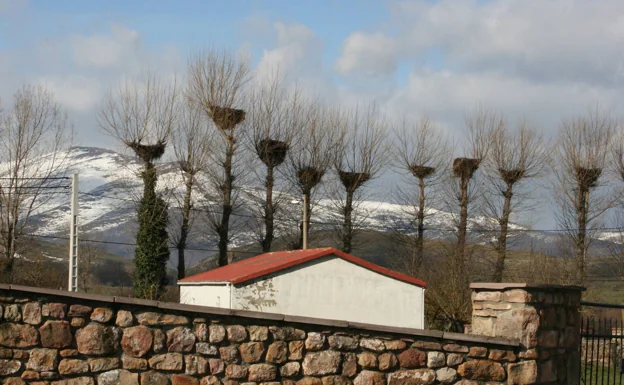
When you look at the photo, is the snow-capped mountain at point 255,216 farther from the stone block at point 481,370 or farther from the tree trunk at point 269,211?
the stone block at point 481,370

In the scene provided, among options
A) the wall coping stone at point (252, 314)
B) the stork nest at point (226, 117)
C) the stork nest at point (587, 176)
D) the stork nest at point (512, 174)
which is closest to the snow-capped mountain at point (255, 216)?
the stork nest at point (512, 174)

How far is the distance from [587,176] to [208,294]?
19.2 meters

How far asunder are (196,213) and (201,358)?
27765 millimetres

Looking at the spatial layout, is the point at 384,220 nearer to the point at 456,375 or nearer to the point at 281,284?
A: the point at 281,284

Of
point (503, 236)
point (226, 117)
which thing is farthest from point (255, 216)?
point (503, 236)

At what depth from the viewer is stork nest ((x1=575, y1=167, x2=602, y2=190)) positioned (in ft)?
110

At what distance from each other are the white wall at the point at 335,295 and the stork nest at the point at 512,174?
1498 cm

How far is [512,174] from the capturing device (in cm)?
3516

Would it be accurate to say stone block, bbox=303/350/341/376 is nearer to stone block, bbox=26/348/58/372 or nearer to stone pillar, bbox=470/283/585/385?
stone pillar, bbox=470/283/585/385

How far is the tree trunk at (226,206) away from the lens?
32875 millimetres

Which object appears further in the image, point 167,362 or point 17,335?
point 167,362

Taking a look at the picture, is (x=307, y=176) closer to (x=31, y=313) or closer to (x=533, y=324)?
(x=533, y=324)

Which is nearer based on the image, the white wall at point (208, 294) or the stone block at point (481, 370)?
the stone block at point (481, 370)

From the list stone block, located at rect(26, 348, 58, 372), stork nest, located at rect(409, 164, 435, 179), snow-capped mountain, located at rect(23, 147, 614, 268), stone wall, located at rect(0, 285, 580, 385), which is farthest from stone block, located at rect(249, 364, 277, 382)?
stork nest, located at rect(409, 164, 435, 179)
